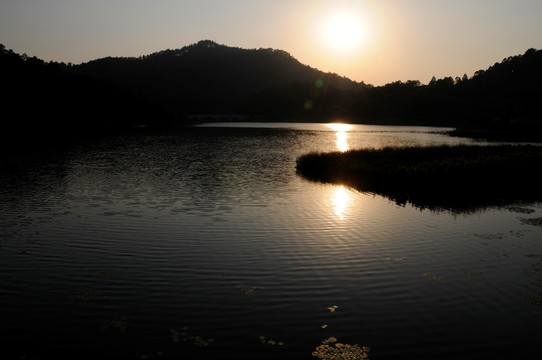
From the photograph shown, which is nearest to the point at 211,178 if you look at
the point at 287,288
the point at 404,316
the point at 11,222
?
the point at 11,222

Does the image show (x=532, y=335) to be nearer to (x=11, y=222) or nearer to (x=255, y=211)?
(x=255, y=211)

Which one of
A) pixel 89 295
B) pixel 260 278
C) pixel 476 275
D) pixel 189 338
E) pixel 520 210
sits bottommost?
pixel 520 210

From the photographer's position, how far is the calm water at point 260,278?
1190cm

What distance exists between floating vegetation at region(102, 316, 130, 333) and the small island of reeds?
2637cm

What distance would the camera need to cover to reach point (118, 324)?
41.1ft

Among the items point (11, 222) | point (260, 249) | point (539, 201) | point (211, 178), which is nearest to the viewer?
point (260, 249)

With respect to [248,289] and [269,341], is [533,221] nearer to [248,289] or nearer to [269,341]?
[248,289]

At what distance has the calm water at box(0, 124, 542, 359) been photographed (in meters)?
11.9

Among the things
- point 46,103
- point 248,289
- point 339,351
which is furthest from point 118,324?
point 46,103

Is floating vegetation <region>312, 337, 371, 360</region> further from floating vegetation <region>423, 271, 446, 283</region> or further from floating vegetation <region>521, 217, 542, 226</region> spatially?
floating vegetation <region>521, 217, 542, 226</region>

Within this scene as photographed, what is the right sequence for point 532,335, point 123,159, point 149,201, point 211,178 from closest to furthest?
point 532,335, point 149,201, point 211,178, point 123,159

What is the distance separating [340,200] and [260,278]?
63.1 ft

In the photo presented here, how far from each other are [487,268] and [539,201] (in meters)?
22.3

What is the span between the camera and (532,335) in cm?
1263
